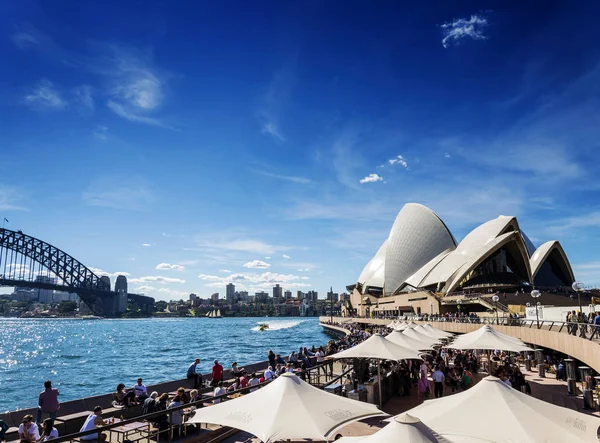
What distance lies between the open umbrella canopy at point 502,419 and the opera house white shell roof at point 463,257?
5166 centimetres

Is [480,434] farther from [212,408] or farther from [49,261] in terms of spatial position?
[49,261]

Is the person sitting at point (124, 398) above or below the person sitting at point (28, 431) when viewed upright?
below

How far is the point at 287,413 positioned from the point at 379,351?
5.70m

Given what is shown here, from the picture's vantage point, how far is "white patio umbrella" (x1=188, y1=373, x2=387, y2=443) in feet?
19.5

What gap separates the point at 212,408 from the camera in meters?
7.01

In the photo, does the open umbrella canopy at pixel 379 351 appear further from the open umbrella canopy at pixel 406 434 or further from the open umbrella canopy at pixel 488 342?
the open umbrella canopy at pixel 406 434

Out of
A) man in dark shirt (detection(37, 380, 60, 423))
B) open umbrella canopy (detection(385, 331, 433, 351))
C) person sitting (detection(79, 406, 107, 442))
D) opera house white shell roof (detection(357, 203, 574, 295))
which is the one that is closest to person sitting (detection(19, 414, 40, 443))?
person sitting (detection(79, 406, 107, 442))

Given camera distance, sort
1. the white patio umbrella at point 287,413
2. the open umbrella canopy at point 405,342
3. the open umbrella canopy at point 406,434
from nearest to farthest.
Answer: the open umbrella canopy at point 406,434 → the white patio umbrella at point 287,413 → the open umbrella canopy at point 405,342

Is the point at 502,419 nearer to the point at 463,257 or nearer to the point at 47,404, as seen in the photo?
the point at 47,404

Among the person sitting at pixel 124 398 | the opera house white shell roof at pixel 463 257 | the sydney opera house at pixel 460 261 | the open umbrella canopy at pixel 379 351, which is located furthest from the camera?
the opera house white shell roof at pixel 463 257

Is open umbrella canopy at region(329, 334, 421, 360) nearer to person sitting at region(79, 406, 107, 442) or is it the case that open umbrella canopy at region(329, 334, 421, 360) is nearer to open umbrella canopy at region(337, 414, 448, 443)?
person sitting at region(79, 406, 107, 442)

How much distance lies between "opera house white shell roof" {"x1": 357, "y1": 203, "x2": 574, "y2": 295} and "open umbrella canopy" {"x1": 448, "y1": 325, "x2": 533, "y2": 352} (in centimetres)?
4203

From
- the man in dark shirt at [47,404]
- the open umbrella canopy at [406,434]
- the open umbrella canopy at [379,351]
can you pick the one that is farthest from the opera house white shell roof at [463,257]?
the open umbrella canopy at [406,434]

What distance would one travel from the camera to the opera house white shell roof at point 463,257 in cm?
5600
